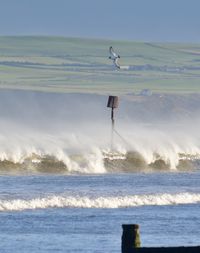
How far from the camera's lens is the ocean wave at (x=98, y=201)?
3653 centimetres

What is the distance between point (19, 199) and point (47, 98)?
103 metres

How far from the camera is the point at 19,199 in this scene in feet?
124

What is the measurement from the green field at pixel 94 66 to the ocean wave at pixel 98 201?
357ft

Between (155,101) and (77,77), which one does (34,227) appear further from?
(77,77)

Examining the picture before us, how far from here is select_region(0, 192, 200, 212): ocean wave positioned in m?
36.5

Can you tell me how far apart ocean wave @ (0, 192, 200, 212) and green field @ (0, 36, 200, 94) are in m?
109

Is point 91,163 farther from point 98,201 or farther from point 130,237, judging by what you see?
point 130,237

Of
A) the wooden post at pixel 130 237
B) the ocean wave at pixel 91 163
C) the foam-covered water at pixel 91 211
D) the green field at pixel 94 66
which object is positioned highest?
the green field at pixel 94 66

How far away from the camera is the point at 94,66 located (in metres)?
174

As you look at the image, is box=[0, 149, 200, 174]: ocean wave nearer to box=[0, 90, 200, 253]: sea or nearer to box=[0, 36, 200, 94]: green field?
box=[0, 90, 200, 253]: sea

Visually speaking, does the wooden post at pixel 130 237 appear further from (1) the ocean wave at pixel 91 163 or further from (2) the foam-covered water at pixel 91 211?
(1) the ocean wave at pixel 91 163

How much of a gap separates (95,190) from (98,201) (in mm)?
4158

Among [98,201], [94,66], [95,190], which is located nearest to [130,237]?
[98,201]

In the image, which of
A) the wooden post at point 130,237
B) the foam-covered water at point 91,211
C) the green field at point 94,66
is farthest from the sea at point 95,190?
the green field at point 94,66
